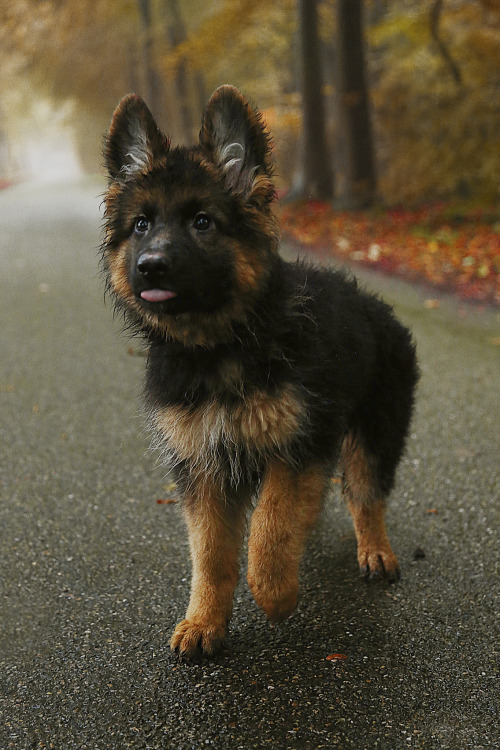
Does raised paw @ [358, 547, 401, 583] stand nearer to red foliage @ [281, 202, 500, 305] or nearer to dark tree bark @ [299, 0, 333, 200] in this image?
red foliage @ [281, 202, 500, 305]

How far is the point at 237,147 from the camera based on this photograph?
3666 millimetres

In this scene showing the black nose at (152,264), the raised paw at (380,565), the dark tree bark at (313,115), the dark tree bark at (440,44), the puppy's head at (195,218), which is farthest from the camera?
the dark tree bark at (313,115)

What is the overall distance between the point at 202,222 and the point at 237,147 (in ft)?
1.35

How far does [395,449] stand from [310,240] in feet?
41.0

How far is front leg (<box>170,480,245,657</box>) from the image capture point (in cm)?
367

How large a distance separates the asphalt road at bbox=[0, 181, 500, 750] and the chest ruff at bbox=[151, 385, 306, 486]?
0.88 metres

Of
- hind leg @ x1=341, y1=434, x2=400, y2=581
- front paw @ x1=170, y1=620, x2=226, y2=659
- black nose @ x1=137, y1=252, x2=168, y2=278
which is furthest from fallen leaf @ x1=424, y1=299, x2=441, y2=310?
black nose @ x1=137, y1=252, x2=168, y2=278

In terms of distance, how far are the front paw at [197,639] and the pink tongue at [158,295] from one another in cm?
147

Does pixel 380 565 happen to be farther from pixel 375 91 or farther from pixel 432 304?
pixel 375 91

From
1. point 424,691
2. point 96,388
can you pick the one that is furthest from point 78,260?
point 424,691

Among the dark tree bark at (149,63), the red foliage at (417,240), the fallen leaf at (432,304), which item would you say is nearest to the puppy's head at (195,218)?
the fallen leaf at (432,304)

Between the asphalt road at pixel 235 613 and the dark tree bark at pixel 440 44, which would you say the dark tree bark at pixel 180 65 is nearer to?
the dark tree bark at pixel 440 44

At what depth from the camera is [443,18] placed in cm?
1889

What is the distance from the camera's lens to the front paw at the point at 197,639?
362cm
